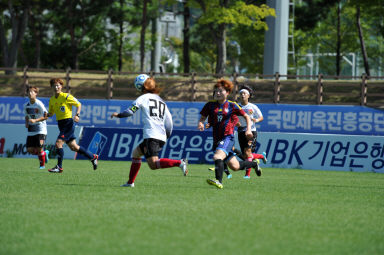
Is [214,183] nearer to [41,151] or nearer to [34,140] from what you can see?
[41,151]

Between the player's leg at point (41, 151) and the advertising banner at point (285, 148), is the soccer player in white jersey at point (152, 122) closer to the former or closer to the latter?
the player's leg at point (41, 151)

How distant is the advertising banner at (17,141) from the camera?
2320 centimetres

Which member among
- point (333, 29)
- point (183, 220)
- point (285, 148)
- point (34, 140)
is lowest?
point (285, 148)

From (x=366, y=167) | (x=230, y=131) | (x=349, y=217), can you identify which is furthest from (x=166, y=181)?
(x=366, y=167)

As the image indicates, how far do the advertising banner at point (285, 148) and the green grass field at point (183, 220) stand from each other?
9374 mm

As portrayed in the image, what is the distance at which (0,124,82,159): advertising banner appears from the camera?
23203 millimetres

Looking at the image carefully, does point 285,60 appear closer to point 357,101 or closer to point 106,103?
point 357,101

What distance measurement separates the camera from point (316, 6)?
1772 inches

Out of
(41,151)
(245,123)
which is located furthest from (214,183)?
(41,151)

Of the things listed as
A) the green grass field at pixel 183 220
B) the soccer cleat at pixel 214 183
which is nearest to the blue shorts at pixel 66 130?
the green grass field at pixel 183 220

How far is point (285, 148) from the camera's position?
856 inches

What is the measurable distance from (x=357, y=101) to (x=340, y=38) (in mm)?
15372

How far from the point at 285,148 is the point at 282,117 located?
270 inches

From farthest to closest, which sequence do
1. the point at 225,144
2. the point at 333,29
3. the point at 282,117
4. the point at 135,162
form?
the point at 333,29 → the point at 282,117 → the point at 225,144 → the point at 135,162
